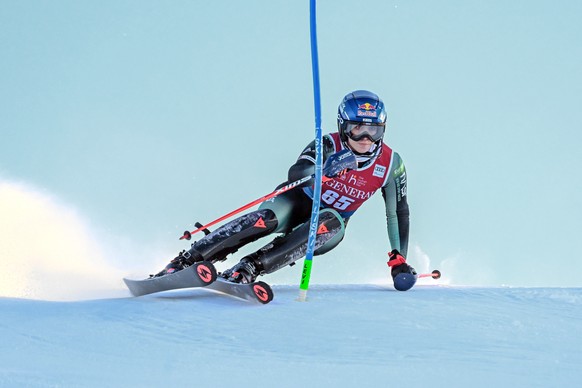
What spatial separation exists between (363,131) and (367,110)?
0.19 metres

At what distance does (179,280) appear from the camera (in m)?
5.67

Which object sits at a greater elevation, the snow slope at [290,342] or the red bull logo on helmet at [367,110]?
the red bull logo on helmet at [367,110]

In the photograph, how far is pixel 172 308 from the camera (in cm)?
515

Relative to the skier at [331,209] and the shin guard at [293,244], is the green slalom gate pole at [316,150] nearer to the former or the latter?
the skier at [331,209]

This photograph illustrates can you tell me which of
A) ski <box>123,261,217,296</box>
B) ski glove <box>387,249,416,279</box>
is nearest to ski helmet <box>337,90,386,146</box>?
ski glove <box>387,249,416,279</box>

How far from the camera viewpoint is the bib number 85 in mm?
6660

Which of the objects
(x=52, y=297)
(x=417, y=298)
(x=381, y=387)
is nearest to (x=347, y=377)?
(x=381, y=387)

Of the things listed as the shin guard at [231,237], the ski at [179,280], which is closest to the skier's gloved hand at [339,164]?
the shin guard at [231,237]

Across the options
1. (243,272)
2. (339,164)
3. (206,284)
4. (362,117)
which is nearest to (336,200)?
(362,117)

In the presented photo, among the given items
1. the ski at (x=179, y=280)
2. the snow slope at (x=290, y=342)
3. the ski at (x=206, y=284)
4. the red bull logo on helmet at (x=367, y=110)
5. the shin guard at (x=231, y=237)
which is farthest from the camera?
the red bull logo on helmet at (x=367, y=110)

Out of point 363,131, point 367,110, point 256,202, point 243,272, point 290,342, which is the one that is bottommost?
point 290,342

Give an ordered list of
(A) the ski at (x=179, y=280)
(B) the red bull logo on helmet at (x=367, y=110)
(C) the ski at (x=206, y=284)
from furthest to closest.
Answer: (B) the red bull logo on helmet at (x=367, y=110) < (A) the ski at (x=179, y=280) < (C) the ski at (x=206, y=284)

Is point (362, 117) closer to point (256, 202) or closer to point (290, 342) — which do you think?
point (256, 202)

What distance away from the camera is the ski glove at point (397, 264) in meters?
6.67
